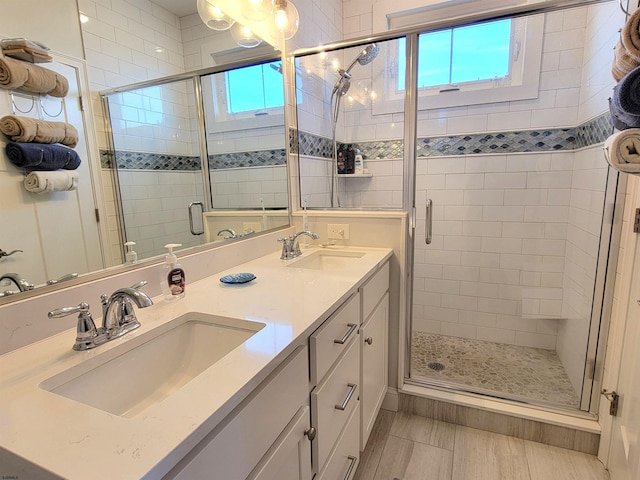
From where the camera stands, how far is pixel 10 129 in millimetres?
757

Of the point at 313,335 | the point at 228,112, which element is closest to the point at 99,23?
the point at 228,112

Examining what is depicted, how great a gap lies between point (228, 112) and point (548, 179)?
2.00m

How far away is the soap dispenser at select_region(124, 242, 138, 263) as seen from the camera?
3.34 ft

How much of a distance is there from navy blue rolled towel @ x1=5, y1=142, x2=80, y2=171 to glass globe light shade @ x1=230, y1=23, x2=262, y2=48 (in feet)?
3.14

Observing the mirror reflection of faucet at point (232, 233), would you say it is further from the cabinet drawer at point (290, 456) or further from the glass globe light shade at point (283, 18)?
the glass globe light shade at point (283, 18)

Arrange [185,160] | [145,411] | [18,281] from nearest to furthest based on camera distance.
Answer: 1. [145,411]
2. [18,281]
3. [185,160]

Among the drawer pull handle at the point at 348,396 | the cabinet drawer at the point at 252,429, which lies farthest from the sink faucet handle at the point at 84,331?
the drawer pull handle at the point at 348,396

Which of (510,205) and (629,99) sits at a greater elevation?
(629,99)

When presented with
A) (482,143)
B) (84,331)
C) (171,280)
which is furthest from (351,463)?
(482,143)

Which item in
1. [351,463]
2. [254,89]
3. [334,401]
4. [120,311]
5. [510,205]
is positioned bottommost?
[351,463]

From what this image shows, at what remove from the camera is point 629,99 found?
956 millimetres

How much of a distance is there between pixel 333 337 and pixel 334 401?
0.72 feet

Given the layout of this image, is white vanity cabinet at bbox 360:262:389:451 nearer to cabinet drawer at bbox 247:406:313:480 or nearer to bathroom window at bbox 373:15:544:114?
cabinet drawer at bbox 247:406:313:480

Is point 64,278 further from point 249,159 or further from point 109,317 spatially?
point 249,159
